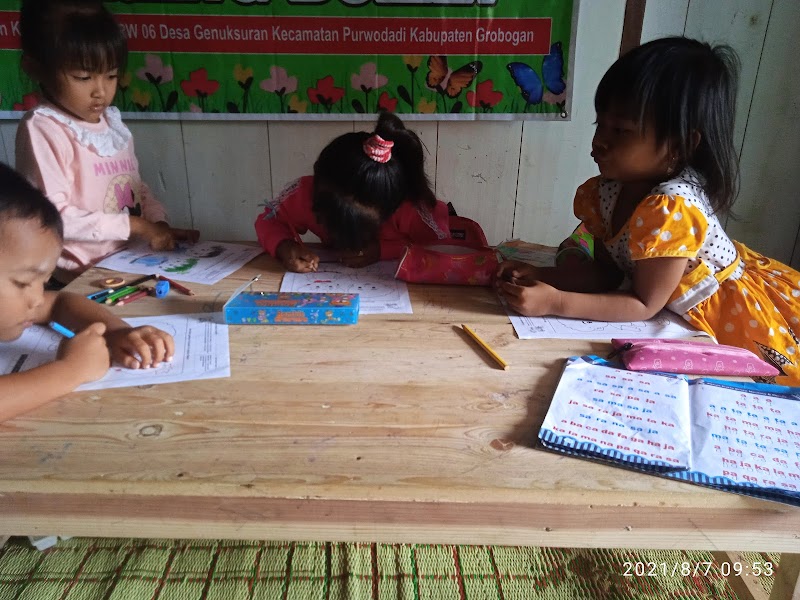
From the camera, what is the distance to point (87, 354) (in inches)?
29.7

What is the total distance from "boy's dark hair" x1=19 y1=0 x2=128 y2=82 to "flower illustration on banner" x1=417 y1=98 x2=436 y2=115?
772 millimetres

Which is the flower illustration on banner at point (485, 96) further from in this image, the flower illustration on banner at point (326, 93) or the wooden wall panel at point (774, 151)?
the wooden wall panel at point (774, 151)

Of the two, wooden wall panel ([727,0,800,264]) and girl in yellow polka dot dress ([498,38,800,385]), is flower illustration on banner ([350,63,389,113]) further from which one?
wooden wall panel ([727,0,800,264])

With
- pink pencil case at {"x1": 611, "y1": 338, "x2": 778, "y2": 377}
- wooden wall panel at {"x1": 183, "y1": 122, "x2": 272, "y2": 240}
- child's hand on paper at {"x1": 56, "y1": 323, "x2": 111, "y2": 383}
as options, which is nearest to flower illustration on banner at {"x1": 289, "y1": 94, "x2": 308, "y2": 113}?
wooden wall panel at {"x1": 183, "y1": 122, "x2": 272, "y2": 240}

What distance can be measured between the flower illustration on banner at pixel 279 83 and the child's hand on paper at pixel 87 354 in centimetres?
102

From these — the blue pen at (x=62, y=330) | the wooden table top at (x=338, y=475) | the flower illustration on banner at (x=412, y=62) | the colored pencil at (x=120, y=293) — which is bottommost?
the wooden table top at (x=338, y=475)

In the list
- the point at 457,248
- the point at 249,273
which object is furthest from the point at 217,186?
the point at 457,248

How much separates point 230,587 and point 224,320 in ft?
1.86

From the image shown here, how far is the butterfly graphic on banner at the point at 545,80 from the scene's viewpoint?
1.57 metres

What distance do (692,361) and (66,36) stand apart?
1.33 meters

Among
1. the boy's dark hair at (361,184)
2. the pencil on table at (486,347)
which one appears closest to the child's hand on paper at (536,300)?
the pencil on table at (486,347)

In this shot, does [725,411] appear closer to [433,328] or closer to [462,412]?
[462,412]

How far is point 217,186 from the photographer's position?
1768 mm

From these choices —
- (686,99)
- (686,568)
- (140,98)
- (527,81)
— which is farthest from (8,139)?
→ (686,568)
